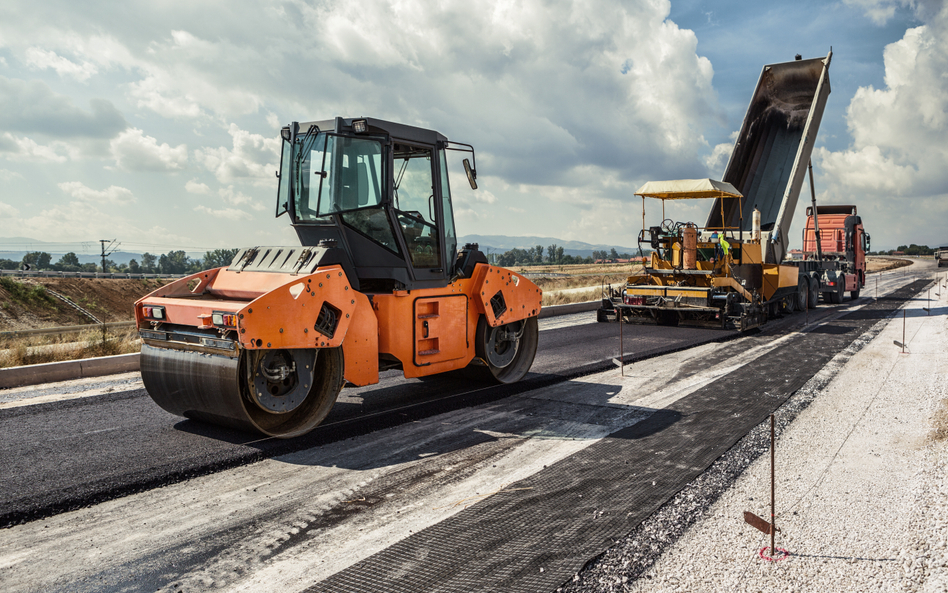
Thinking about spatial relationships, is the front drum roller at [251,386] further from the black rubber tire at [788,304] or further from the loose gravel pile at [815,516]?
the black rubber tire at [788,304]

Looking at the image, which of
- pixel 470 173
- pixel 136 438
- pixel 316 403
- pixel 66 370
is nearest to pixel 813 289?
pixel 470 173

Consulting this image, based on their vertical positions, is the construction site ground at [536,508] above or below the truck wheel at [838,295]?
below

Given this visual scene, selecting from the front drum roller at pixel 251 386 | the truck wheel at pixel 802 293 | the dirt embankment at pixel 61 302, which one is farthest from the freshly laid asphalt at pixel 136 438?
the dirt embankment at pixel 61 302

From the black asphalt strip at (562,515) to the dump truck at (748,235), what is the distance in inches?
249

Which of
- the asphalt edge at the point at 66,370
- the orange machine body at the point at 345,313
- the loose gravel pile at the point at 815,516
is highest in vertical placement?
the orange machine body at the point at 345,313

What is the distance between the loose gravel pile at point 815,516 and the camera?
309 centimetres

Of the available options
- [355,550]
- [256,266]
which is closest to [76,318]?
[256,266]

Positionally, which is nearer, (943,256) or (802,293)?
(802,293)

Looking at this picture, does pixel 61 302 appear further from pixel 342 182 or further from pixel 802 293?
pixel 342 182

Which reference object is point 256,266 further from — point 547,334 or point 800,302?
point 800,302

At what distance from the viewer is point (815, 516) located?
12.4 feet

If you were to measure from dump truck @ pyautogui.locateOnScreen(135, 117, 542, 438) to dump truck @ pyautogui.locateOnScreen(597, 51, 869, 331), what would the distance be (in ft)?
19.8

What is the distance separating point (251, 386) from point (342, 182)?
2149mm

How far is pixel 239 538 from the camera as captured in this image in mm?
3580
